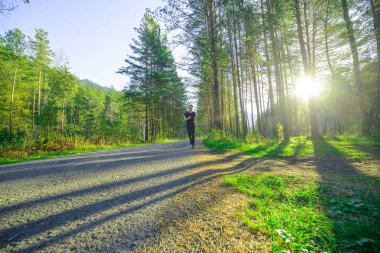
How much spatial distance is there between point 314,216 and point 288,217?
13.0 inches

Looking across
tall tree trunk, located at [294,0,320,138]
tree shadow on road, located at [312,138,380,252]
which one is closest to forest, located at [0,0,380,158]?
tall tree trunk, located at [294,0,320,138]

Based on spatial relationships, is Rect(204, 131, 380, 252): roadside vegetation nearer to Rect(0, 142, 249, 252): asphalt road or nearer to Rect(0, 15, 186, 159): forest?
Rect(0, 142, 249, 252): asphalt road

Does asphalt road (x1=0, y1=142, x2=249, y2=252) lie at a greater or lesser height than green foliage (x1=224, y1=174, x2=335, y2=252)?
greater

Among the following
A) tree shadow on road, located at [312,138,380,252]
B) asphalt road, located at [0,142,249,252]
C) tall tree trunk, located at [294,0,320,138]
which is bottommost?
tree shadow on road, located at [312,138,380,252]

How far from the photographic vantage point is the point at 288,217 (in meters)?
1.73

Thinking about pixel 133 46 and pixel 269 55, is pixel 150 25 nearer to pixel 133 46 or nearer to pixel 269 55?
pixel 133 46

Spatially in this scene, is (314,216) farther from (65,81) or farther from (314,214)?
(65,81)

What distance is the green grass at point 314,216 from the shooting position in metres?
1.40

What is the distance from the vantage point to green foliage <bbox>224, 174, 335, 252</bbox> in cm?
141

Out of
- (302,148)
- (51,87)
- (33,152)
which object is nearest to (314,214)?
(302,148)

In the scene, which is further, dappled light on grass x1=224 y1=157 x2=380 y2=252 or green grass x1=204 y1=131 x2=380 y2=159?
green grass x1=204 y1=131 x2=380 y2=159

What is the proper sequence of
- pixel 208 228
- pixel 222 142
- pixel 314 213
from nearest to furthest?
pixel 208 228 < pixel 314 213 < pixel 222 142

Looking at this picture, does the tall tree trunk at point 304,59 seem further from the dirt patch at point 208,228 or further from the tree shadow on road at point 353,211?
the dirt patch at point 208,228

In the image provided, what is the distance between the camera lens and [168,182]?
303cm
